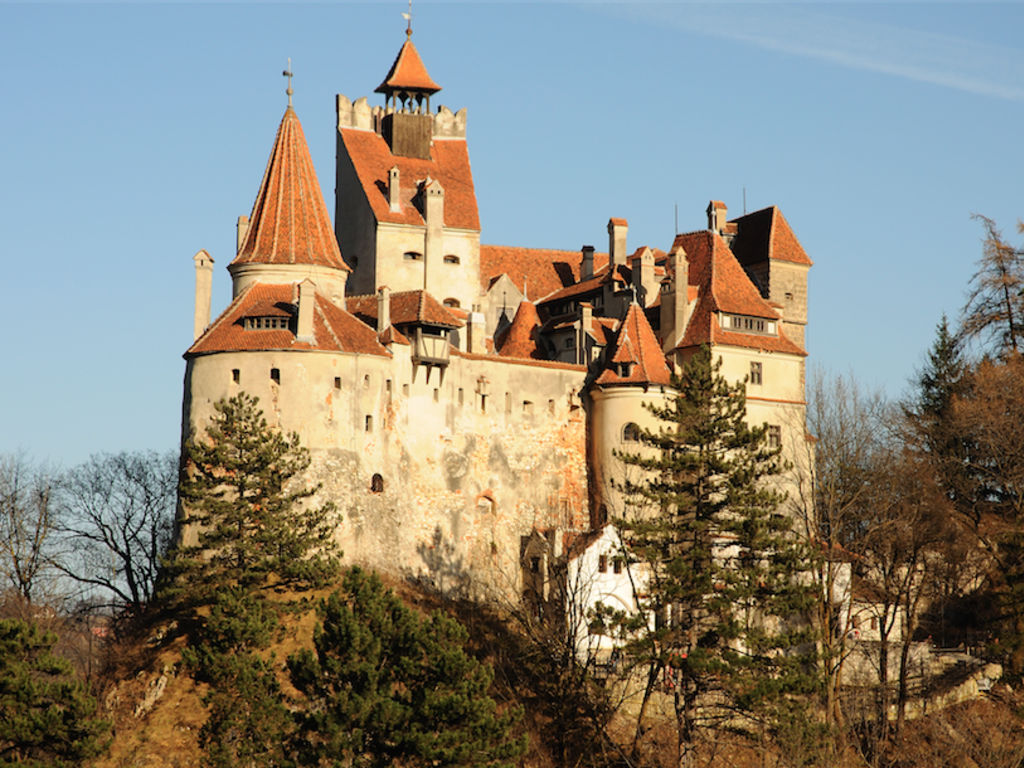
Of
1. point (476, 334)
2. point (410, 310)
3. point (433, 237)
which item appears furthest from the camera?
point (433, 237)

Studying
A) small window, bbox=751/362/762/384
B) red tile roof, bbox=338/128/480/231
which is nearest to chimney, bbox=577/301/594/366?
small window, bbox=751/362/762/384

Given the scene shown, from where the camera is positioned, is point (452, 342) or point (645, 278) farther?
point (645, 278)

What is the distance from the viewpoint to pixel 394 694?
126 ft

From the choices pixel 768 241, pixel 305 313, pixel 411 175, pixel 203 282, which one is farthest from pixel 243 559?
pixel 768 241

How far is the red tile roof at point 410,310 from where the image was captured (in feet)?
189

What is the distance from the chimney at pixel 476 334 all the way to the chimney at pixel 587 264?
1063cm

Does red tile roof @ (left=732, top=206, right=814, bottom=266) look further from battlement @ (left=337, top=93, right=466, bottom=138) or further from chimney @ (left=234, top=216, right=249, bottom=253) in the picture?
chimney @ (left=234, top=216, right=249, bottom=253)

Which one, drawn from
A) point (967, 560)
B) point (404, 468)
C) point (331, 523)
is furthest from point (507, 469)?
point (967, 560)

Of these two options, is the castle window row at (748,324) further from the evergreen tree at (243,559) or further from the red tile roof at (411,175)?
the evergreen tree at (243,559)

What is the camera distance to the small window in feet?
206

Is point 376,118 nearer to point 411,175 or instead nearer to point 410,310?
point 411,175

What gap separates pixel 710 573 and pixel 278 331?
18461 millimetres

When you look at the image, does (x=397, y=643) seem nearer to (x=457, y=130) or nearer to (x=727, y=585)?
(x=727, y=585)

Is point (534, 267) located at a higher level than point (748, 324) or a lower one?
higher
